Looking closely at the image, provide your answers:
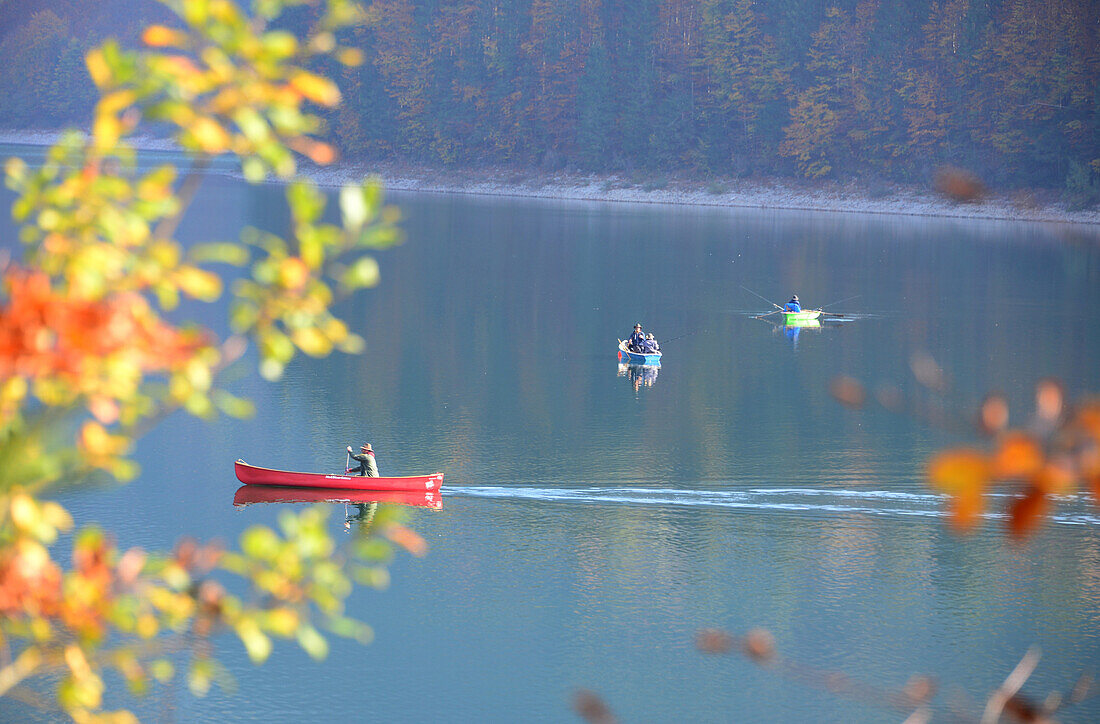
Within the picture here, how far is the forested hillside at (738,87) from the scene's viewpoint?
291ft

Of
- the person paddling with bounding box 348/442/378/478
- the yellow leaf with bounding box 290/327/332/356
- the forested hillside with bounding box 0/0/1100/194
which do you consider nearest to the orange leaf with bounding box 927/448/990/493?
the yellow leaf with bounding box 290/327/332/356

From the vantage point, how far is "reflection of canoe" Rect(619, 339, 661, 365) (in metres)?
38.4

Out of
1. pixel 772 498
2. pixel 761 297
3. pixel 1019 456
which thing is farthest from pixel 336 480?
pixel 761 297

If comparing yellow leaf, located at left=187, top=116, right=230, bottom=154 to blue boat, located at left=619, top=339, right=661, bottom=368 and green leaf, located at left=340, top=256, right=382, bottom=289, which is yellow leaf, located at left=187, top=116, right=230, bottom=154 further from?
blue boat, located at left=619, top=339, right=661, bottom=368

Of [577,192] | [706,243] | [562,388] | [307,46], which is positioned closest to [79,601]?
[307,46]

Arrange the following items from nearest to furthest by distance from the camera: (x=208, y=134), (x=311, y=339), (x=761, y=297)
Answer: (x=208, y=134) < (x=311, y=339) < (x=761, y=297)

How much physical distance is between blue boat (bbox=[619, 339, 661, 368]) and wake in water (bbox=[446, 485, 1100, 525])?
1269 cm

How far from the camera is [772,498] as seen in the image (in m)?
25.5

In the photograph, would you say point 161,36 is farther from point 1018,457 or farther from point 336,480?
point 336,480

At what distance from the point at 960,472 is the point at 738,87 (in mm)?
105389

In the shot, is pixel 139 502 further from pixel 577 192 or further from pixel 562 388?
pixel 577 192

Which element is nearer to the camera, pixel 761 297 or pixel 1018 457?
pixel 1018 457

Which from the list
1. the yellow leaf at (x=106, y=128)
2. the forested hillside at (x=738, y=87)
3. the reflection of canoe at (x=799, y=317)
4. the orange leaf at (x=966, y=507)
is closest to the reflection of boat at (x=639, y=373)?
the reflection of canoe at (x=799, y=317)

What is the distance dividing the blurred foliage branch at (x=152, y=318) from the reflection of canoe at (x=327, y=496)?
67.3 ft
